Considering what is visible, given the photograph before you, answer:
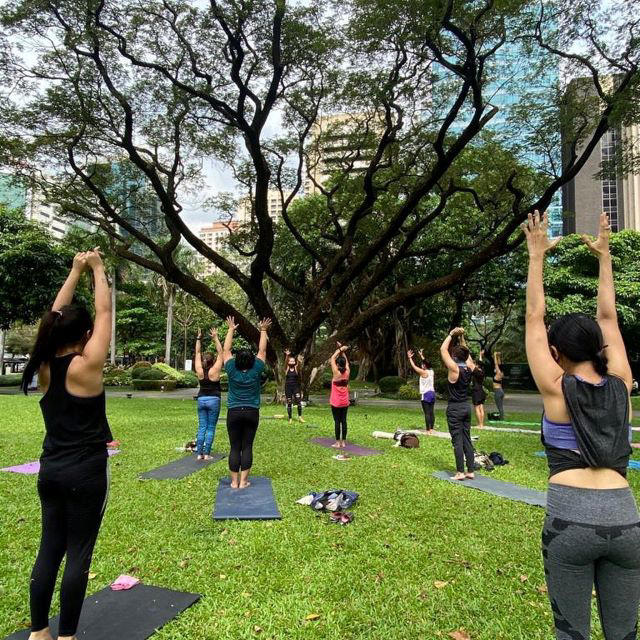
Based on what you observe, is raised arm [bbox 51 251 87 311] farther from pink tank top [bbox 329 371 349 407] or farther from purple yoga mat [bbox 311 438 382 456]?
purple yoga mat [bbox 311 438 382 456]

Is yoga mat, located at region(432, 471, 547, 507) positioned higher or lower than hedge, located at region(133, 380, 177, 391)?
higher

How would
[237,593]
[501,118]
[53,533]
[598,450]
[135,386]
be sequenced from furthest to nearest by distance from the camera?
[135,386] < [501,118] < [237,593] < [53,533] < [598,450]

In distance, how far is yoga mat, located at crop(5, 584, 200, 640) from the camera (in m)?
2.76

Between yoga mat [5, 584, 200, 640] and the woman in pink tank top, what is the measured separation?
5.32 m

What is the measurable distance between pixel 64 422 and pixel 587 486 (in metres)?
2.39

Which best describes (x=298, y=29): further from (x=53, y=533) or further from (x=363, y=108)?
(x=53, y=533)

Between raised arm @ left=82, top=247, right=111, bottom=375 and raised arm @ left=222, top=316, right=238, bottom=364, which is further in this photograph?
raised arm @ left=222, top=316, right=238, bottom=364

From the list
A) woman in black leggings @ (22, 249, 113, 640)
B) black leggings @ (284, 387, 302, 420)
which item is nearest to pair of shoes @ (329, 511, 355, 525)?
woman in black leggings @ (22, 249, 113, 640)

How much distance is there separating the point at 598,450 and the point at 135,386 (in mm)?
25635

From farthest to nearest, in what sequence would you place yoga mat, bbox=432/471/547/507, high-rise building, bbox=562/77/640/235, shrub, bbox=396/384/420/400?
high-rise building, bbox=562/77/640/235, shrub, bbox=396/384/420/400, yoga mat, bbox=432/471/547/507

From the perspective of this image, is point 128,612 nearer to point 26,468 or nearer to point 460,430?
point 460,430

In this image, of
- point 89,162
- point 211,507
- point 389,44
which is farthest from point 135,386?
point 211,507

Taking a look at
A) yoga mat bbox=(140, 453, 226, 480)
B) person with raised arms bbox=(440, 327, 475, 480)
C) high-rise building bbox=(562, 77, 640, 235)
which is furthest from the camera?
high-rise building bbox=(562, 77, 640, 235)

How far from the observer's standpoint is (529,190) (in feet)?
55.8
